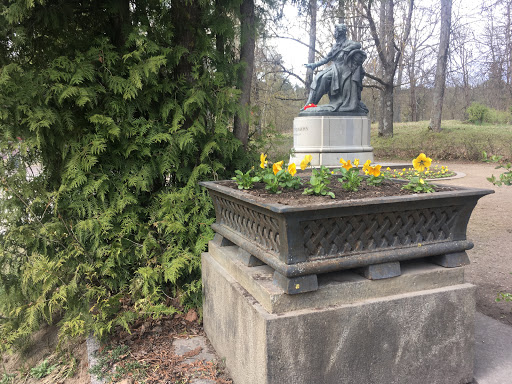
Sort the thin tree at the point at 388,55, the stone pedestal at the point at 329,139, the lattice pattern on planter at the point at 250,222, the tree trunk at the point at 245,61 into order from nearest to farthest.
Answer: the lattice pattern on planter at the point at 250,222, the tree trunk at the point at 245,61, the stone pedestal at the point at 329,139, the thin tree at the point at 388,55

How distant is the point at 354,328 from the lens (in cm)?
199

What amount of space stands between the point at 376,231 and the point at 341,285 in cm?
33

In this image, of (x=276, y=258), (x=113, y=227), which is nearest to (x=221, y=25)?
(x=113, y=227)

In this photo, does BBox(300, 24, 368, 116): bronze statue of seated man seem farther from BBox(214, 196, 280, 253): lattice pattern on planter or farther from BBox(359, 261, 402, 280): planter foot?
BBox(359, 261, 402, 280): planter foot

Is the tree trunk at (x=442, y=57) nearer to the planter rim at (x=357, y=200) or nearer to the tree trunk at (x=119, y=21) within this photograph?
the tree trunk at (x=119, y=21)

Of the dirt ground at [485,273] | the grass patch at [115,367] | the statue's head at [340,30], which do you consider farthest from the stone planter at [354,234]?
the statue's head at [340,30]

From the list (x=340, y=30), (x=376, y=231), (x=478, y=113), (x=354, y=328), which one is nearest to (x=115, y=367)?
(x=354, y=328)

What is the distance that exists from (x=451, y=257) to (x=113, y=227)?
7.73ft

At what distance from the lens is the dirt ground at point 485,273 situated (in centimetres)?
293

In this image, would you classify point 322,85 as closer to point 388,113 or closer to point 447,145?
point 447,145

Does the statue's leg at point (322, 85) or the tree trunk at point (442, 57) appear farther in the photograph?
the tree trunk at point (442, 57)

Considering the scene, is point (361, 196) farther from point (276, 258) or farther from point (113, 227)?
point (113, 227)

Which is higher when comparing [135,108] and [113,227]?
[135,108]

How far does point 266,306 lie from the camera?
1.93 metres
